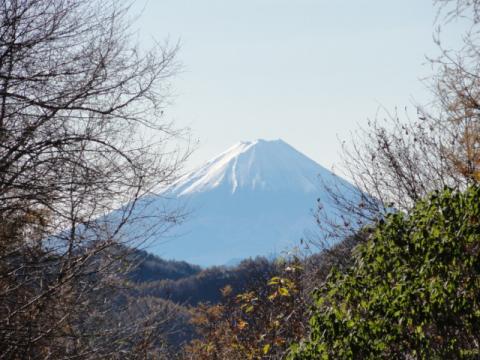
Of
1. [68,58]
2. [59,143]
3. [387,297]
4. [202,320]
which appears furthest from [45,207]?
[202,320]

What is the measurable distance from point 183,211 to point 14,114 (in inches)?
80.5

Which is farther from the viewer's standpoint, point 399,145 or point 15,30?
point 399,145

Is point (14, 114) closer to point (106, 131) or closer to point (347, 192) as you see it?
point (106, 131)

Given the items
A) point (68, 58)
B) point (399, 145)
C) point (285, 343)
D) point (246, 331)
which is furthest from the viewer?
point (246, 331)

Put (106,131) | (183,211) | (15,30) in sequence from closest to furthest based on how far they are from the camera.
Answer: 1. (15,30)
2. (106,131)
3. (183,211)

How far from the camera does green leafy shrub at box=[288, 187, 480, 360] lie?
15.3 ft

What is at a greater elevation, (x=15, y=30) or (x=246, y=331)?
(x=15, y=30)

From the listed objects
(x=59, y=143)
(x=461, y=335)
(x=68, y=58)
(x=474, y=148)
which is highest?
(x=68, y=58)

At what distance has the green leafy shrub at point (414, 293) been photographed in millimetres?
4648

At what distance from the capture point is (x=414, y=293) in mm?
4586

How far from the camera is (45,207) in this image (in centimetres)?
661

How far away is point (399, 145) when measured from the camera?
9.75 metres

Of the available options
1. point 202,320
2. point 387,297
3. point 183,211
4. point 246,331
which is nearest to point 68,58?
point 183,211

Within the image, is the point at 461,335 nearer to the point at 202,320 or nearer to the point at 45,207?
the point at 45,207
